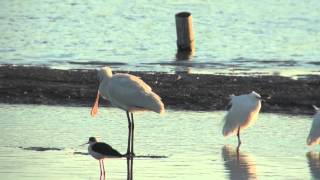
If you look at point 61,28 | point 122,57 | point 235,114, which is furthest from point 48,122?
point 61,28

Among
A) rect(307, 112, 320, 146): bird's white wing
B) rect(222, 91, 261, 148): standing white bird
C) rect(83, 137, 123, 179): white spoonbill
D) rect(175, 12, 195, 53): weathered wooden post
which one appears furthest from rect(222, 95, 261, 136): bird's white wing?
rect(175, 12, 195, 53): weathered wooden post

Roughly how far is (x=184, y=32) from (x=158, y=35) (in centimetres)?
A: 844

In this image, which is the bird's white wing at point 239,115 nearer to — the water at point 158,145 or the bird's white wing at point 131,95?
the water at point 158,145

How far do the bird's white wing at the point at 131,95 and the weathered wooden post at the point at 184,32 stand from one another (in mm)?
13434

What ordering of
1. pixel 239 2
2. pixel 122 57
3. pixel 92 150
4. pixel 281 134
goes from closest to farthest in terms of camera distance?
pixel 92 150 → pixel 281 134 → pixel 122 57 → pixel 239 2

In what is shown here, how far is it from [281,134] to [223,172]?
307 cm

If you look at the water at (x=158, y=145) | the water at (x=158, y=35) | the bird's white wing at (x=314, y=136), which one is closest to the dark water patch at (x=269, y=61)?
the water at (x=158, y=35)

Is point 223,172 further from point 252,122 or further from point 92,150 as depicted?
point 252,122

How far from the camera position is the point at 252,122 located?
15.4 meters

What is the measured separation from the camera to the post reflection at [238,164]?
12070mm

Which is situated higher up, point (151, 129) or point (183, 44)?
point (151, 129)

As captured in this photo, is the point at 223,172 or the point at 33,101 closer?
the point at 223,172

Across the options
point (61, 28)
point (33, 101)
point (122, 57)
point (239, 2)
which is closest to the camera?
point (33, 101)

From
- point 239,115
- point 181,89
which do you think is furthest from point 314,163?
point 181,89
